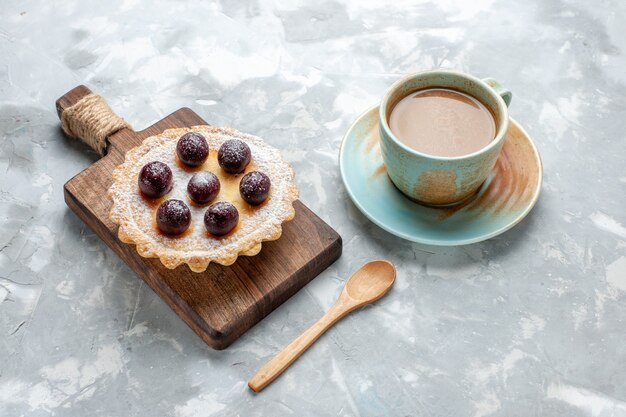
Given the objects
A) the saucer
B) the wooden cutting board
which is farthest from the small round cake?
the saucer

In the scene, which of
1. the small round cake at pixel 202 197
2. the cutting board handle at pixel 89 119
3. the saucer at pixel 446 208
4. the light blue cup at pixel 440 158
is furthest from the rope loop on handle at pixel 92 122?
the light blue cup at pixel 440 158

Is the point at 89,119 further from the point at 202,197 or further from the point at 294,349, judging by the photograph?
the point at 294,349

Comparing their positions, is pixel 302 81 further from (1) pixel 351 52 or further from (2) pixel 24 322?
(2) pixel 24 322

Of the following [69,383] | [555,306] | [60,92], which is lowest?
[555,306]

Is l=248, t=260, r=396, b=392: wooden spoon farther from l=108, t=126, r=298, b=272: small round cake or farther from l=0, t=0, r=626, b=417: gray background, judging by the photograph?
l=108, t=126, r=298, b=272: small round cake

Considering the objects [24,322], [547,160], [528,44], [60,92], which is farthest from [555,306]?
[60,92]


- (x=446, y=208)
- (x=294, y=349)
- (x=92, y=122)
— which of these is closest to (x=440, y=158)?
(x=446, y=208)
